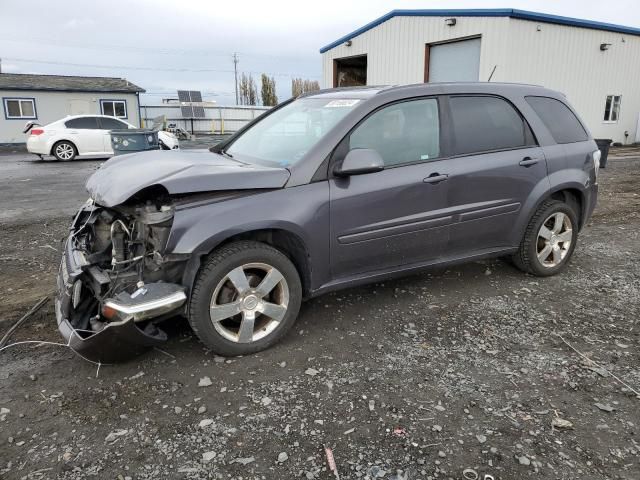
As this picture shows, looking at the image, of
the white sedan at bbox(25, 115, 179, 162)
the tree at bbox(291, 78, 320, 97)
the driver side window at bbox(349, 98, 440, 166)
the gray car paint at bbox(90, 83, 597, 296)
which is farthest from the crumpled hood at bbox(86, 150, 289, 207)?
the tree at bbox(291, 78, 320, 97)

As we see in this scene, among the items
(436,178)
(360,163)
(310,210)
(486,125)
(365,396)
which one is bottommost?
(365,396)

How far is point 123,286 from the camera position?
308 centimetres

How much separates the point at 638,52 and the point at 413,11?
10329 millimetres

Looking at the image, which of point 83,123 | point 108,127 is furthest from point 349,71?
point 83,123

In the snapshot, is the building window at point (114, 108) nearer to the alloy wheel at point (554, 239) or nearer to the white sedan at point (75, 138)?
the white sedan at point (75, 138)

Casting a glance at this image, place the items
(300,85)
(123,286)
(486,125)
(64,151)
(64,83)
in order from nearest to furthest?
(123,286), (486,125), (64,151), (64,83), (300,85)

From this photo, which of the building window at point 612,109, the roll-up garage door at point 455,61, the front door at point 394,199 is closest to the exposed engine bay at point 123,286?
the front door at point 394,199

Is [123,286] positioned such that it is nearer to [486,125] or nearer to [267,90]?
[486,125]

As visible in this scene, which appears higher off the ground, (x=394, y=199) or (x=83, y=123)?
(x=83, y=123)

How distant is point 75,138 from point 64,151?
1.91 ft

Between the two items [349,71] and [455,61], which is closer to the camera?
[455,61]

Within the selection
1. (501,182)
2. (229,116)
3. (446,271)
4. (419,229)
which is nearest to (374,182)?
(419,229)

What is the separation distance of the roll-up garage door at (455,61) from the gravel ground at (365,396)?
13379 mm

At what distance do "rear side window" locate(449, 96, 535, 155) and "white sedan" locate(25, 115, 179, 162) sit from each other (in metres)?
13.7
